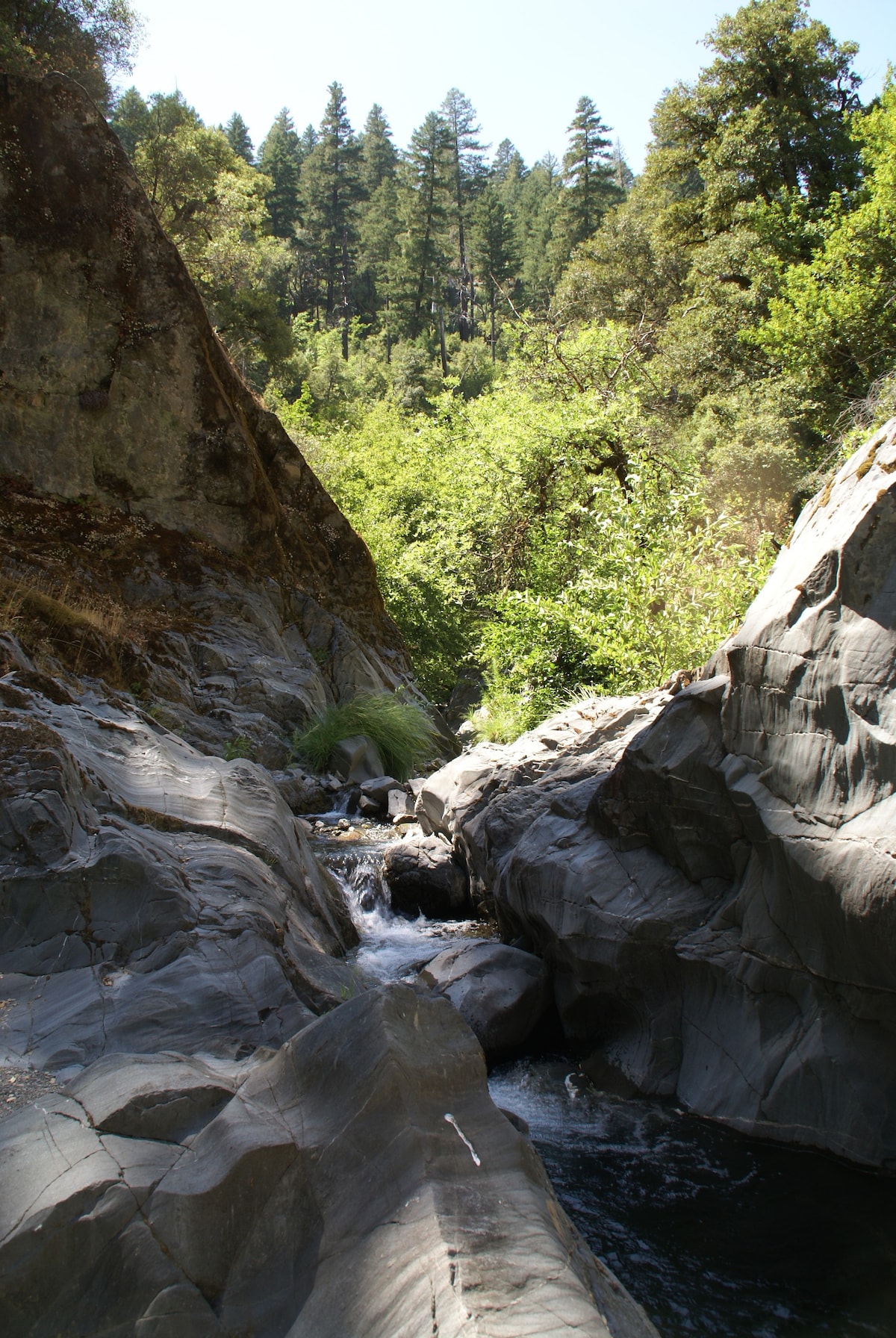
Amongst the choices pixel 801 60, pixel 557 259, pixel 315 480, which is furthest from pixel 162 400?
pixel 557 259

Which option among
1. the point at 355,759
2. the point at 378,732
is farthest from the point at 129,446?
the point at 355,759

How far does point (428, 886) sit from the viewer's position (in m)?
8.82

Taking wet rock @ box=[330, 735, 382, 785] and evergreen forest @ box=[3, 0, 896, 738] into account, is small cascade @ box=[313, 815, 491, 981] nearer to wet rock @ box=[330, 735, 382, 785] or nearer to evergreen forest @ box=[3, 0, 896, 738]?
wet rock @ box=[330, 735, 382, 785]

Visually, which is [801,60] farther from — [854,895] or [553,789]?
[854,895]

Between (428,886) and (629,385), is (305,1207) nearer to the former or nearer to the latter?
(428,886)

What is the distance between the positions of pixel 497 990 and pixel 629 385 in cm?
→ 1422

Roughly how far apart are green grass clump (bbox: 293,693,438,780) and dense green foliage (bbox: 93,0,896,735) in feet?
4.55

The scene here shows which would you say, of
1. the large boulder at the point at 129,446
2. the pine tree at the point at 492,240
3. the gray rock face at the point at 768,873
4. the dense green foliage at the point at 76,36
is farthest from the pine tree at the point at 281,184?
the gray rock face at the point at 768,873

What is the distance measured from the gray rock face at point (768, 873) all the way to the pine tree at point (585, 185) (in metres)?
43.0

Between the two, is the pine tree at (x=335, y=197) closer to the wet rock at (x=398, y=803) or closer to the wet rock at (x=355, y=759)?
the wet rock at (x=355, y=759)

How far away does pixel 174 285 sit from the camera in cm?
1412

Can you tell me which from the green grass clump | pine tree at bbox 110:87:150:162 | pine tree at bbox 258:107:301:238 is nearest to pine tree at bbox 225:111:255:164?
pine tree at bbox 258:107:301:238

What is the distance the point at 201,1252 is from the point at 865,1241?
10.5 ft

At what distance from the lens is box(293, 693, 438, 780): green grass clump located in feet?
40.9
